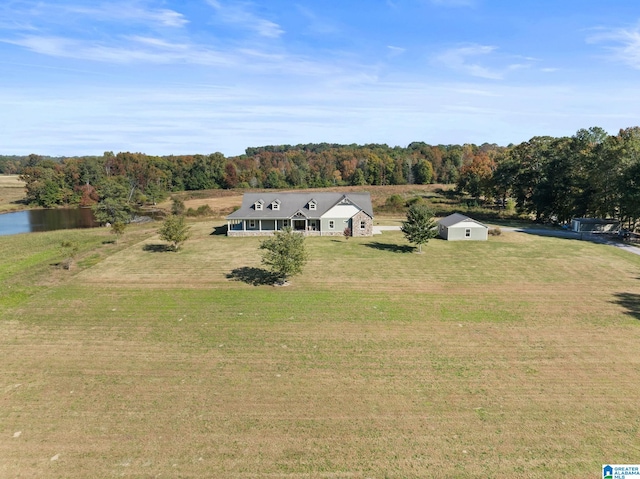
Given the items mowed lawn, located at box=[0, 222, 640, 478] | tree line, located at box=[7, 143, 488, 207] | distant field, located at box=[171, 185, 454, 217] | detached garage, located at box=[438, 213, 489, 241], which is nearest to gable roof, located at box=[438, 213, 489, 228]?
detached garage, located at box=[438, 213, 489, 241]

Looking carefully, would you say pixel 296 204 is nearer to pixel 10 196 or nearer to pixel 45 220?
pixel 45 220

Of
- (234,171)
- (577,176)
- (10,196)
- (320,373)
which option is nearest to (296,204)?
(320,373)

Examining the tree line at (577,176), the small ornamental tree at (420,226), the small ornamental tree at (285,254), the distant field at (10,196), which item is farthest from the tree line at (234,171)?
the small ornamental tree at (285,254)

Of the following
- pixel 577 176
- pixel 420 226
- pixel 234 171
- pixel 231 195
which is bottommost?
A: pixel 420 226

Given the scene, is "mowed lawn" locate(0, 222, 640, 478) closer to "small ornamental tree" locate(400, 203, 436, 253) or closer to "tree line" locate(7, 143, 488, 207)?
"small ornamental tree" locate(400, 203, 436, 253)

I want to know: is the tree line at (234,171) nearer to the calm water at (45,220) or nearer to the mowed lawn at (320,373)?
the calm water at (45,220)

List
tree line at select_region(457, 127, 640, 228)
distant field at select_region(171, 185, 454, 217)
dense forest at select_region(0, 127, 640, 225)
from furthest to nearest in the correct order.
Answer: distant field at select_region(171, 185, 454, 217) < dense forest at select_region(0, 127, 640, 225) < tree line at select_region(457, 127, 640, 228)

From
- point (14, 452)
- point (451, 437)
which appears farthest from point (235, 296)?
point (451, 437)
